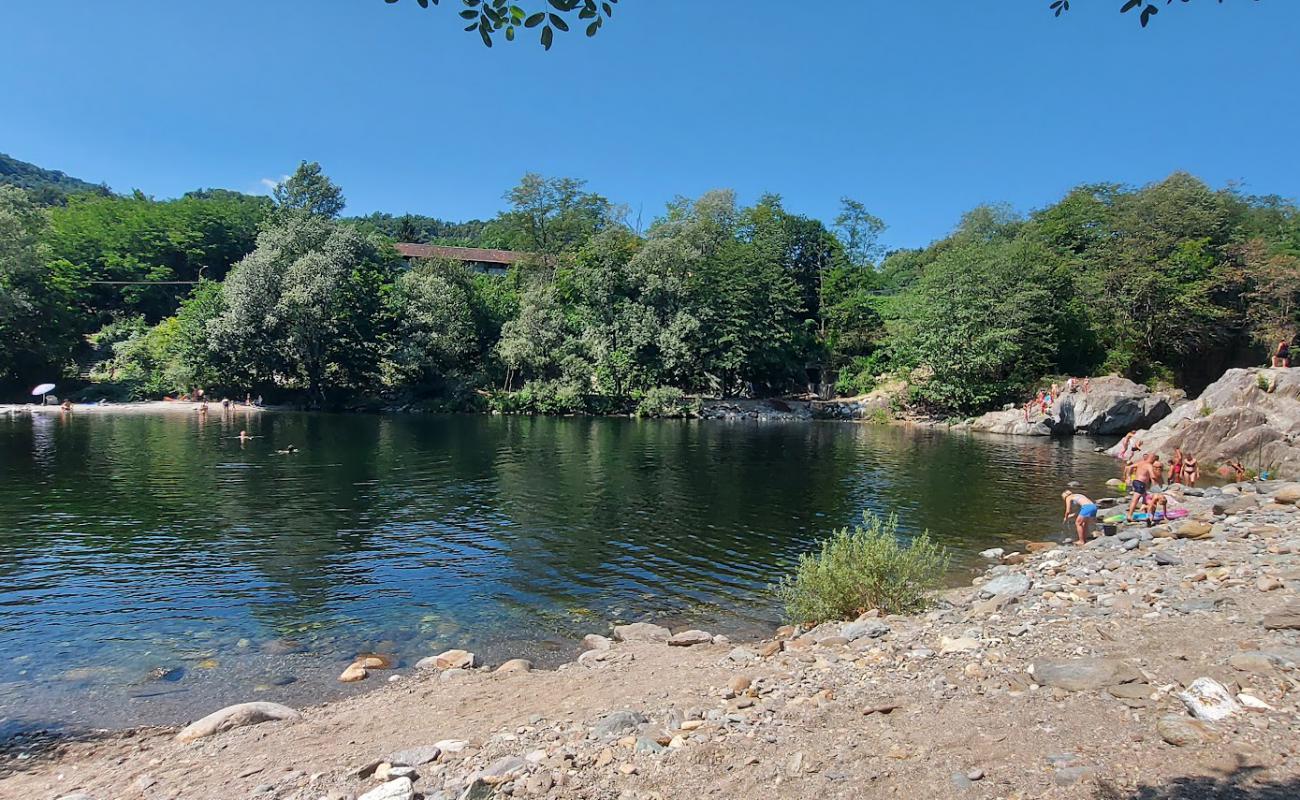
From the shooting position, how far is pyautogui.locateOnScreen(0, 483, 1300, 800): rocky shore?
496 cm

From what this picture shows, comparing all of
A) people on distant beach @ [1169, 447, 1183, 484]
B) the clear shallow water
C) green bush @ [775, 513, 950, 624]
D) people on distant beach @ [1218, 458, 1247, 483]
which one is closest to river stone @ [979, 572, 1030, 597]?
green bush @ [775, 513, 950, 624]

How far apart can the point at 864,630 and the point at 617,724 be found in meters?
4.36

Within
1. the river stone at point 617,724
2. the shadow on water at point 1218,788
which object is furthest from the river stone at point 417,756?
the shadow on water at point 1218,788

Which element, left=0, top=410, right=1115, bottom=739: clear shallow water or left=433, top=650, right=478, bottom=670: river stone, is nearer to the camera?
left=433, top=650, right=478, bottom=670: river stone

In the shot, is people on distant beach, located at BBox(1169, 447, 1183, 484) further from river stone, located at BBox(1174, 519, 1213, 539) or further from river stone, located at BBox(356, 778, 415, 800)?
river stone, located at BBox(356, 778, 415, 800)

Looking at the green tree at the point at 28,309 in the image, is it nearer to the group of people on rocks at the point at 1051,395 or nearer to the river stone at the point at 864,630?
the river stone at the point at 864,630

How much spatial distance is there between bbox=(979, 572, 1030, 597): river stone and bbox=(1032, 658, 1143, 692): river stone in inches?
162

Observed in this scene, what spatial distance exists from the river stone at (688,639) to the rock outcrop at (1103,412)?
4553 cm

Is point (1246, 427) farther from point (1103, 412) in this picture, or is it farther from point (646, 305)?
point (646, 305)

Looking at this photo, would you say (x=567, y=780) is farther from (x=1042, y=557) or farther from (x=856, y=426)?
(x=856, y=426)

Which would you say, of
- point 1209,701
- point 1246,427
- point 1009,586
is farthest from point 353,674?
point 1246,427

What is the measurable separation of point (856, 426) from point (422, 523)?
44186mm

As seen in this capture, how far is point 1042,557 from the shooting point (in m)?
15.5

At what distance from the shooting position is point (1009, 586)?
1158cm
